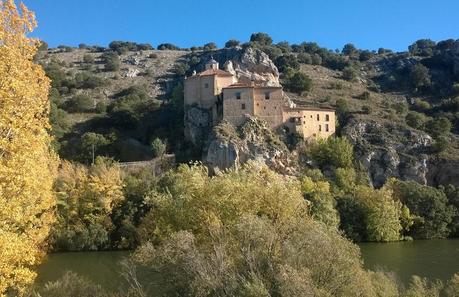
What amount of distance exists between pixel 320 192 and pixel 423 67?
68.0 meters

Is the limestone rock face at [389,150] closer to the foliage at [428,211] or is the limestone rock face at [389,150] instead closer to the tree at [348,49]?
the foliage at [428,211]

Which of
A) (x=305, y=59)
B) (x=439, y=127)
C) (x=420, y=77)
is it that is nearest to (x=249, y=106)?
(x=439, y=127)

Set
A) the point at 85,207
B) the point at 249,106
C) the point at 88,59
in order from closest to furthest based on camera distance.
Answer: the point at 85,207
the point at 249,106
the point at 88,59

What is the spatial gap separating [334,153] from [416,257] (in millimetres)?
32499

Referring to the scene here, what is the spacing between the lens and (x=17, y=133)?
1024 cm

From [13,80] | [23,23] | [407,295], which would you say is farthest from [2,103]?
[407,295]

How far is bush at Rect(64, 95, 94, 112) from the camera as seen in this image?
97.7 metres

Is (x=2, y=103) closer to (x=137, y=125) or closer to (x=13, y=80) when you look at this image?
(x=13, y=80)

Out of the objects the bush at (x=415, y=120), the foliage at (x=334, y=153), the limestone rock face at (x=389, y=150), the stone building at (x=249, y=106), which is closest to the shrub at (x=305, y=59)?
the bush at (x=415, y=120)

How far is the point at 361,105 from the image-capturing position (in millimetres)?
94688

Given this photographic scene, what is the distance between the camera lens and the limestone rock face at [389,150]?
7719 centimetres

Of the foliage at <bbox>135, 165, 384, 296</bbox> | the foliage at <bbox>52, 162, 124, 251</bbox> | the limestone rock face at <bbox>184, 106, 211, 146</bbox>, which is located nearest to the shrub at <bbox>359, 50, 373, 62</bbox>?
the limestone rock face at <bbox>184, 106, 211, 146</bbox>

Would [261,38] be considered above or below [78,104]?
above

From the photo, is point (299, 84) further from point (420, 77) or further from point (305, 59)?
point (420, 77)
